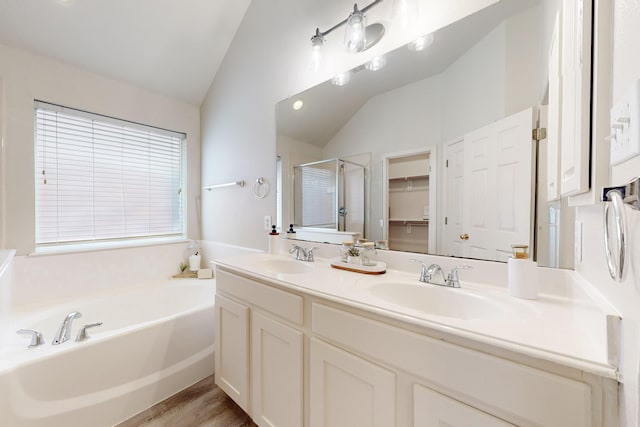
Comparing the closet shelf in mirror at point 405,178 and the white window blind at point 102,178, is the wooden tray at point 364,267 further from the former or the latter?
the white window blind at point 102,178

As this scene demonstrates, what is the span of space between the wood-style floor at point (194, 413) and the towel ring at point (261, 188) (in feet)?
4.63

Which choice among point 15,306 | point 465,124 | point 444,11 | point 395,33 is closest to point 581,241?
point 465,124

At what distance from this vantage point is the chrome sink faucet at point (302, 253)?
64.9 inches

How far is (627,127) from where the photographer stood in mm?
394

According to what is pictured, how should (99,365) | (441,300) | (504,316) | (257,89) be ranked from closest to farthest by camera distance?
(504,316)
(441,300)
(99,365)
(257,89)

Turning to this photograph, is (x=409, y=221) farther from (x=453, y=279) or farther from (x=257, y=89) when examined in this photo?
(x=257, y=89)

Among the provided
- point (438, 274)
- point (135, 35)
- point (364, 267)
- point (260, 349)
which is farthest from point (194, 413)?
point (135, 35)

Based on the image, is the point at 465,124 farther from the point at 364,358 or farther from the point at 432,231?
the point at 364,358

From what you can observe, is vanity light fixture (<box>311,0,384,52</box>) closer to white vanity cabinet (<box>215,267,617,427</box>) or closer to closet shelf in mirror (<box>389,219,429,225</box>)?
closet shelf in mirror (<box>389,219,429,225</box>)

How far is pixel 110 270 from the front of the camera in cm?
221

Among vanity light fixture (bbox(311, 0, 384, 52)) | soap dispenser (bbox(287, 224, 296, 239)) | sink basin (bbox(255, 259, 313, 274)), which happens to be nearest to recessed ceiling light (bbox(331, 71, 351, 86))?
vanity light fixture (bbox(311, 0, 384, 52))

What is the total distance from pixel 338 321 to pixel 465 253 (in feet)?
2.14

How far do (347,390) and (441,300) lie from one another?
0.49 meters

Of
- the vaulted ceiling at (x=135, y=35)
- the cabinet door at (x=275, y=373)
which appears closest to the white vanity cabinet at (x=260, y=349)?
the cabinet door at (x=275, y=373)
